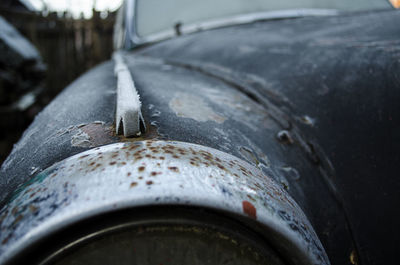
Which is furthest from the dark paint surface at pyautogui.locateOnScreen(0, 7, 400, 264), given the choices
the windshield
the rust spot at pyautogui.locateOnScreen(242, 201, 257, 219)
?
the windshield

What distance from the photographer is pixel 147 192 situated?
1.26ft

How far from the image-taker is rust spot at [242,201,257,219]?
413 mm

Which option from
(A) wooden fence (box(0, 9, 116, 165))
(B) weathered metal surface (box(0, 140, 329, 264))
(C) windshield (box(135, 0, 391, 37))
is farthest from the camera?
(A) wooden fence (box(0, 9, 116, 165))

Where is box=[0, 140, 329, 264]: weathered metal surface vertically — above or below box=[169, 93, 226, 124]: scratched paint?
below

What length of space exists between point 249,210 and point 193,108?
372 mm

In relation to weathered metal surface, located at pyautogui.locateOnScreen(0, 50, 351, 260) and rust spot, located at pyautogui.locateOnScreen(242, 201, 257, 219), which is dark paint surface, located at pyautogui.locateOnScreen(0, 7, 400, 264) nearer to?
weathered metal surface, located at pyautogui.locateOnScreen(0, 50, 351, 260)

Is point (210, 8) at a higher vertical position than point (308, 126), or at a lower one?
higher

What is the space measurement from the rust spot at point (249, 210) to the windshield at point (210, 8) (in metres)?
1.58

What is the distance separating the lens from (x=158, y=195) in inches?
15.1

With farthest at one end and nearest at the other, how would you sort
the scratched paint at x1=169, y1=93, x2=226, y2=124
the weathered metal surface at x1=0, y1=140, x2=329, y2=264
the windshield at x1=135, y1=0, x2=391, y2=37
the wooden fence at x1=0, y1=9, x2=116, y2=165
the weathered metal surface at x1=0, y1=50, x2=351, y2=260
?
the wooden fence at x1=0, y1=9, x2=116, y2=165 → the windshield at x1=135, y1=0, x2=391, y2=37 → the scratched paint at x1=169, y1=93, x2=226, y2=124 → the weathered metal surface at x1=0, y1=50, x2=351, y2=260 → the weathered metal surface at x1=0, y1=140, x2=329, y2=264

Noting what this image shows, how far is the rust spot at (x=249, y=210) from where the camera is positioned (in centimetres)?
41

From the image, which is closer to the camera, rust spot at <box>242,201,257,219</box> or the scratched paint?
rust spot at <box>242,201,257,219</box>

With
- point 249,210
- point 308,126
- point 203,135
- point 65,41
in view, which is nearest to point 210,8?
point 308,126

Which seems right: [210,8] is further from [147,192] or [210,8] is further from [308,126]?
[147,192]
